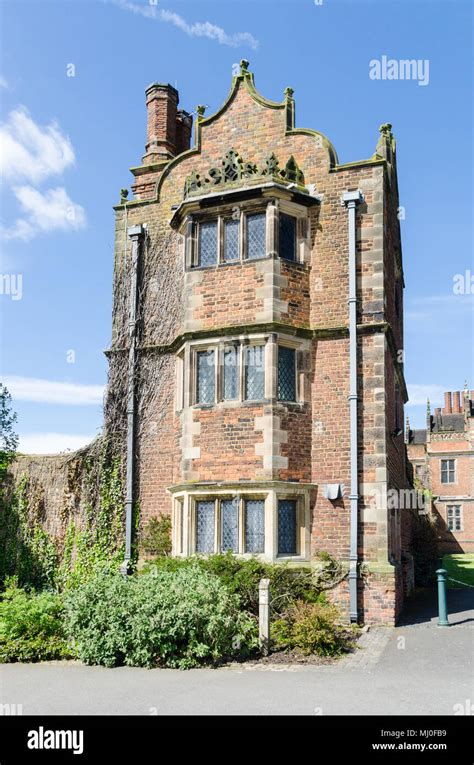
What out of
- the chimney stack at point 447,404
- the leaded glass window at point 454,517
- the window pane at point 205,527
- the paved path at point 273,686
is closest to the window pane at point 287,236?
the window pane at point 205,527

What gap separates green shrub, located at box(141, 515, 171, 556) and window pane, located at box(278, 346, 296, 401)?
391 cm

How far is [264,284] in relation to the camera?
53.5 feet

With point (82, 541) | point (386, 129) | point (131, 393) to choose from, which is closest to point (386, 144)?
point (386, 129)

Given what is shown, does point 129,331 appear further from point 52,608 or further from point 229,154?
point 52,608

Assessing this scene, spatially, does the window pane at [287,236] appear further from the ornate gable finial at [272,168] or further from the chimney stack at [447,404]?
the chimney stack at [447,404]

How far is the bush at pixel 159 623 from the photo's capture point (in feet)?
38.5

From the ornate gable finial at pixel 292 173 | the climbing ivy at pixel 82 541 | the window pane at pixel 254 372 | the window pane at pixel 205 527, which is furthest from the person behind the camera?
the climbing ivy at pixel 82 541

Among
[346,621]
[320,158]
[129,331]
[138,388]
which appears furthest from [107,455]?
[320,158]

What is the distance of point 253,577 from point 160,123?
39.3 feet

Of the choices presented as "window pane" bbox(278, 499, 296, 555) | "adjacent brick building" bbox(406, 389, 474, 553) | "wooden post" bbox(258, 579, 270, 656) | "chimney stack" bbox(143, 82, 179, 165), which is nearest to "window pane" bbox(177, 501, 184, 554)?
"window pane" bbox(278, 499, 296, 555)

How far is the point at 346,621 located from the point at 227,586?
9.10ft

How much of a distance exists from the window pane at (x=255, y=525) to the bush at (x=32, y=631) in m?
3.97

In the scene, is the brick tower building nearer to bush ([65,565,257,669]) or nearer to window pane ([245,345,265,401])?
window pane ([245,345,265,401])

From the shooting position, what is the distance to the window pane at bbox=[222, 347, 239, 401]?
53.7 feet
